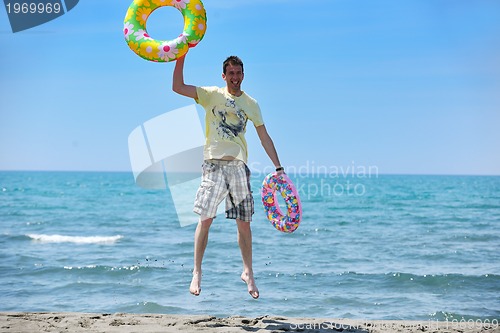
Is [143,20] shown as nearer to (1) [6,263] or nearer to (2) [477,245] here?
(1) [6,263]

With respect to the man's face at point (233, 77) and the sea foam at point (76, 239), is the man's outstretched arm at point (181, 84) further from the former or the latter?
the sea foam at point (76, 239)

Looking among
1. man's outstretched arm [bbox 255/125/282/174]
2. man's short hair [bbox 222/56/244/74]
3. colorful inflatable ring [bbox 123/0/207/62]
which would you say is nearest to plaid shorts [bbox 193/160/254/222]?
man's outstretched arm [bbox 255/125/282/174]

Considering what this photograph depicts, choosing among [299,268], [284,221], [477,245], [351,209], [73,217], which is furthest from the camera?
[351,209]

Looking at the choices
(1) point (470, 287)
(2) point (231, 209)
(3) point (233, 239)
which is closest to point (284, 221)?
(2) point (231, 209)

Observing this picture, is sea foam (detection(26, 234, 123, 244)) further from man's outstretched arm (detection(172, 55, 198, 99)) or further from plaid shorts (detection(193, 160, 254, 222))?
man's outstretched arm (detection(172, 55, 198, 99))

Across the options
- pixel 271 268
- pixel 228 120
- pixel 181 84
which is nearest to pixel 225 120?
pixel 228 120

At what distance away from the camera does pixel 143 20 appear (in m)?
5.77

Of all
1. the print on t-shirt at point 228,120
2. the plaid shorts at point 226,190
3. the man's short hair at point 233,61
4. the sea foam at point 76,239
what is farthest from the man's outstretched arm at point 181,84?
the sea foam at point 76,239

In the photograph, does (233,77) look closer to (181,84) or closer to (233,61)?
(233,61)

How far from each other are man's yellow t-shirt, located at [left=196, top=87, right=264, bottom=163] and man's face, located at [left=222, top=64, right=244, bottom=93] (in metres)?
0.07

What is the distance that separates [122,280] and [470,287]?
5.61m

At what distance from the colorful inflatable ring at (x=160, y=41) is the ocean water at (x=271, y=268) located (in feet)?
12.1

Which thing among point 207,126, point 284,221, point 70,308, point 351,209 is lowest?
point 351,209

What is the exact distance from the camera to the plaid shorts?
5.57 meters
